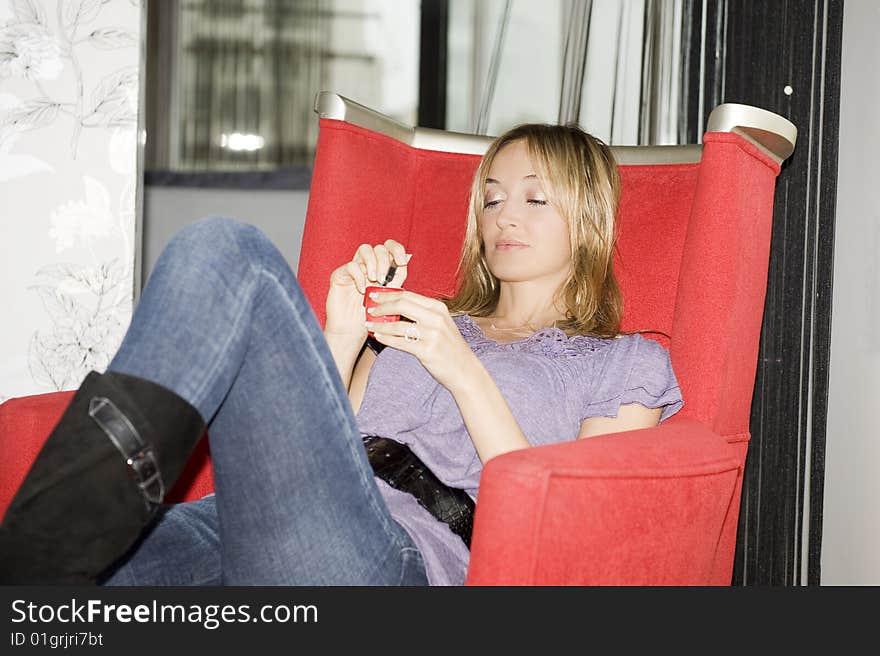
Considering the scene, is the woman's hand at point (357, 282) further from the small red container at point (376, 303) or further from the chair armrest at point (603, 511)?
the chair armrest at point (603, 511)

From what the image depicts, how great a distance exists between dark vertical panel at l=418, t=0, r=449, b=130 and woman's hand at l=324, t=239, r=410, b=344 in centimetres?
253

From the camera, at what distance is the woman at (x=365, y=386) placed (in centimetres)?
94

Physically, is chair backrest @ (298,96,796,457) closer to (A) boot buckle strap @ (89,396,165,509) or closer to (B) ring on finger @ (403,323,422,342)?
(B) ring on finger @ (403,323,422,342)

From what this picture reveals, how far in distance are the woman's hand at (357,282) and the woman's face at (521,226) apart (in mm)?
216

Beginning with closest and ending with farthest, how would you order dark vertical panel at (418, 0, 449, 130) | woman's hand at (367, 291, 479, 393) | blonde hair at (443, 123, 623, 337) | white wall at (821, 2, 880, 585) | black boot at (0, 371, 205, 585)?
black boot at (0, 371, 205, 585)
woman's hand at (367, 291, 479, 393)
blonde hair at (443, 123, 623, 337)
white wall at (821, 2, 880, 585)
dark vertical panel at (418, 0, 449, 130)

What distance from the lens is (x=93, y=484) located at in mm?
871

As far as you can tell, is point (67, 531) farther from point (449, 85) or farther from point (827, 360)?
point (449, 85)

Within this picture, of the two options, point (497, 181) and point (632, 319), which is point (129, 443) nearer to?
point (497, 181)

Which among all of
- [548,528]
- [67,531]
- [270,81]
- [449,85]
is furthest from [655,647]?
[270,81]

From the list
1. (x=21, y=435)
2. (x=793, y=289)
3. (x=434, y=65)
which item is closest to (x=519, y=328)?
(x=793, y=289)

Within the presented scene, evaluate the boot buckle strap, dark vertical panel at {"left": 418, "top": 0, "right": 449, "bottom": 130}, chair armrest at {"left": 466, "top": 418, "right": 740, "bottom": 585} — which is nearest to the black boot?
the boot buckle strap

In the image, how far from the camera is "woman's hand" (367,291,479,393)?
1221mm

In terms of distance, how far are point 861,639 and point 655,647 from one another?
261mm

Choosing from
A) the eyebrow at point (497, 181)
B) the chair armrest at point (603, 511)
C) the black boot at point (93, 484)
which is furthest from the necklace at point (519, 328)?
the black boot at point (93, 484)
